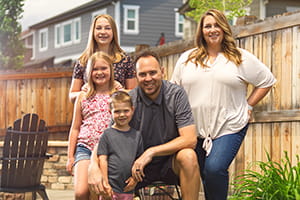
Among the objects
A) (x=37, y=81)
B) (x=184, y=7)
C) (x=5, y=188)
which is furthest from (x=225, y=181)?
(x=184, y=7)

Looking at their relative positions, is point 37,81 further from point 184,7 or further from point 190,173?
point 184,7

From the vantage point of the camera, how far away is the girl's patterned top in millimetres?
4926

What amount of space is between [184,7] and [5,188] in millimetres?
14145

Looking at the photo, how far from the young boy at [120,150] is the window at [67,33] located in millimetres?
25413

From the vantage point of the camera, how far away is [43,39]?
1387 inches

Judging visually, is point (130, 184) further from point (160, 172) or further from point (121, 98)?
point (121, 98)

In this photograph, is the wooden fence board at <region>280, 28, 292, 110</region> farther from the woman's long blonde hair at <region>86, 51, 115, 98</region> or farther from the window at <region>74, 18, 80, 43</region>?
the window at <region>74, 18, 80, 43</region>

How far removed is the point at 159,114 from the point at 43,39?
31885 mm

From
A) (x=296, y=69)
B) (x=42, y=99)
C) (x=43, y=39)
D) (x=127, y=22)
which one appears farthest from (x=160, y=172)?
(x=43, y=39)

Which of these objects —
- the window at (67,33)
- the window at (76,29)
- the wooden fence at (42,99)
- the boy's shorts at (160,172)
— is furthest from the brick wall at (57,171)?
the window at (67,33)

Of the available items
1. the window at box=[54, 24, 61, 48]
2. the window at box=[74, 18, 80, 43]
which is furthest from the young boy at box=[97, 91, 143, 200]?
the window at box=[54, 24, 61, 48]

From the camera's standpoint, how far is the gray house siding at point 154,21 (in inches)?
1061

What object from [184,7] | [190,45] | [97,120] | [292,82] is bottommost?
[97,120]

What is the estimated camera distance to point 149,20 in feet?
90.0
